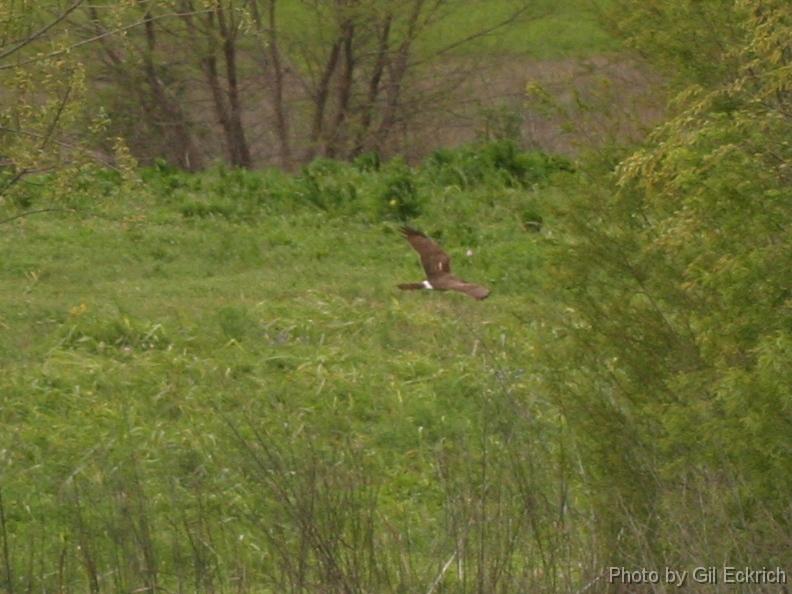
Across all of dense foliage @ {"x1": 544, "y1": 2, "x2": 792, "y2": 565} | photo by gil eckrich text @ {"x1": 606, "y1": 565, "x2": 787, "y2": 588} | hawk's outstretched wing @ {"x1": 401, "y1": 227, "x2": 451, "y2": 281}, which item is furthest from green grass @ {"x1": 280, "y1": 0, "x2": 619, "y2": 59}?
photo by gil eckrich text @ {"x1": 606, "y1": 565, "x2": 787, "y2": 588}

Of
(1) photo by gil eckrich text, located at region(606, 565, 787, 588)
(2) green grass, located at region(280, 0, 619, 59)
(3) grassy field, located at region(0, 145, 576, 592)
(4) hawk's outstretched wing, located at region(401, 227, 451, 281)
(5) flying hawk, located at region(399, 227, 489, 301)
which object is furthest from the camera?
(2) green grass, located at region(280, 0, 619, 59)

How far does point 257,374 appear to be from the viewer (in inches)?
408

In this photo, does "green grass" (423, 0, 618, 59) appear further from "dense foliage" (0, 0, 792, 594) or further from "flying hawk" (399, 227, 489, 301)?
"dense foliage" (0, 0, 792, 594)

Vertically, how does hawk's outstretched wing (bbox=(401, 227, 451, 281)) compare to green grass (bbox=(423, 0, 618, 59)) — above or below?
below

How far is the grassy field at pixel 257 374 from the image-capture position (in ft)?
17.2

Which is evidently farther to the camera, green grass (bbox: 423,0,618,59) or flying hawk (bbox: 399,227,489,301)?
green grass (bbox: 423,0,618,59)

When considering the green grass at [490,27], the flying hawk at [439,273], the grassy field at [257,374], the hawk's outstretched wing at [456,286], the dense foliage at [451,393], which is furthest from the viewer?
the green grass at [490,27]

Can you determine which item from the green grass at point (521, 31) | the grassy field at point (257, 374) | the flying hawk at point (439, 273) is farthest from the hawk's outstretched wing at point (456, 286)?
the green grass at point (521, 31)

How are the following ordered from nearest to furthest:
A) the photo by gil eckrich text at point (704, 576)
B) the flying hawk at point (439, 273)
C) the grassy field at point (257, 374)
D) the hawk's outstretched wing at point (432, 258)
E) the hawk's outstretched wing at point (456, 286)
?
the photo by gil eckrich text at point (704, 576) < the grassy field at point (257, 374) < the hawk's outstretched wing at point (432, 258) < the flying hawk at point (439, 273) < the hawk's outstretched wing at point (456, 286)

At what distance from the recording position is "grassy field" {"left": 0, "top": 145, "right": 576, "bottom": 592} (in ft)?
17.2

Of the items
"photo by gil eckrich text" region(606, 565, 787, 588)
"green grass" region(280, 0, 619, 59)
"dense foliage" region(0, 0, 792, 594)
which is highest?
"green grass" region(280, 0, 619, 59)

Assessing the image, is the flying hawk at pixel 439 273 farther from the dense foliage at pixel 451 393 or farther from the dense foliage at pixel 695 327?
the dense foliage at pixel 695 327

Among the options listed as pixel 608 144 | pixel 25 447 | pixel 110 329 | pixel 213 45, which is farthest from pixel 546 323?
pixel 213 45

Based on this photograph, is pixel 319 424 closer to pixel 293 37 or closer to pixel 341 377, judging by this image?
pixel 341 377
